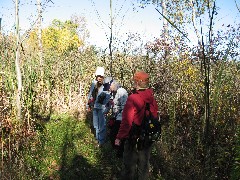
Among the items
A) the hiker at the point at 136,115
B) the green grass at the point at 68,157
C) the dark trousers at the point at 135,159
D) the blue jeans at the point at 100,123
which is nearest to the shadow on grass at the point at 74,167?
the green grass at the point at 68,157

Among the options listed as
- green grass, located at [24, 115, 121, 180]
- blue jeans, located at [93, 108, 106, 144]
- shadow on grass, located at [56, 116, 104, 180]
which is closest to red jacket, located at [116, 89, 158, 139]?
green grass, located at [24, 115, 121, 180]

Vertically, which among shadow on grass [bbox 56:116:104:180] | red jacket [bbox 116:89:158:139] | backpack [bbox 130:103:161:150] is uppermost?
red jacket [bbox 116:89:158:139]

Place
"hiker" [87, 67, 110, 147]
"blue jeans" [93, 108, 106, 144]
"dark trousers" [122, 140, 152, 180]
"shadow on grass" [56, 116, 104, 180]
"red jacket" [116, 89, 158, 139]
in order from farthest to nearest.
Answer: "blue jeans" [93, 108, 106, 144]
"hiker" [87, 67, 110, 147]
"shadow on grass" [56, 116, 104, 180]
"dark trousers" [122, 140, 152, 180]
"red jacket" [116, 89, 158, 139]

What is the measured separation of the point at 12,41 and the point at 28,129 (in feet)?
7.47

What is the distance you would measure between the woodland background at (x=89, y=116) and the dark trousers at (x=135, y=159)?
747 mm

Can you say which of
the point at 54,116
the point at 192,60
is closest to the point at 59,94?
the point at 54,116

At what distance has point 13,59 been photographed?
6.99m

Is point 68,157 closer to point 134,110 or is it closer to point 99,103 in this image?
point 99,103

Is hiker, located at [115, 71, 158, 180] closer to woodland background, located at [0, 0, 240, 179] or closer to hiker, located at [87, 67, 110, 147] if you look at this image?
woodland background, located at [0, 0, 240, 179]

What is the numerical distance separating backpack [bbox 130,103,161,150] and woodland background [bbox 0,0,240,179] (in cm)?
65

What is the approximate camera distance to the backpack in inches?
144

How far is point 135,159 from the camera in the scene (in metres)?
3.93

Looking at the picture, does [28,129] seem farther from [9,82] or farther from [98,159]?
[98,159]

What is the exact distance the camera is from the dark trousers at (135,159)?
387cm
